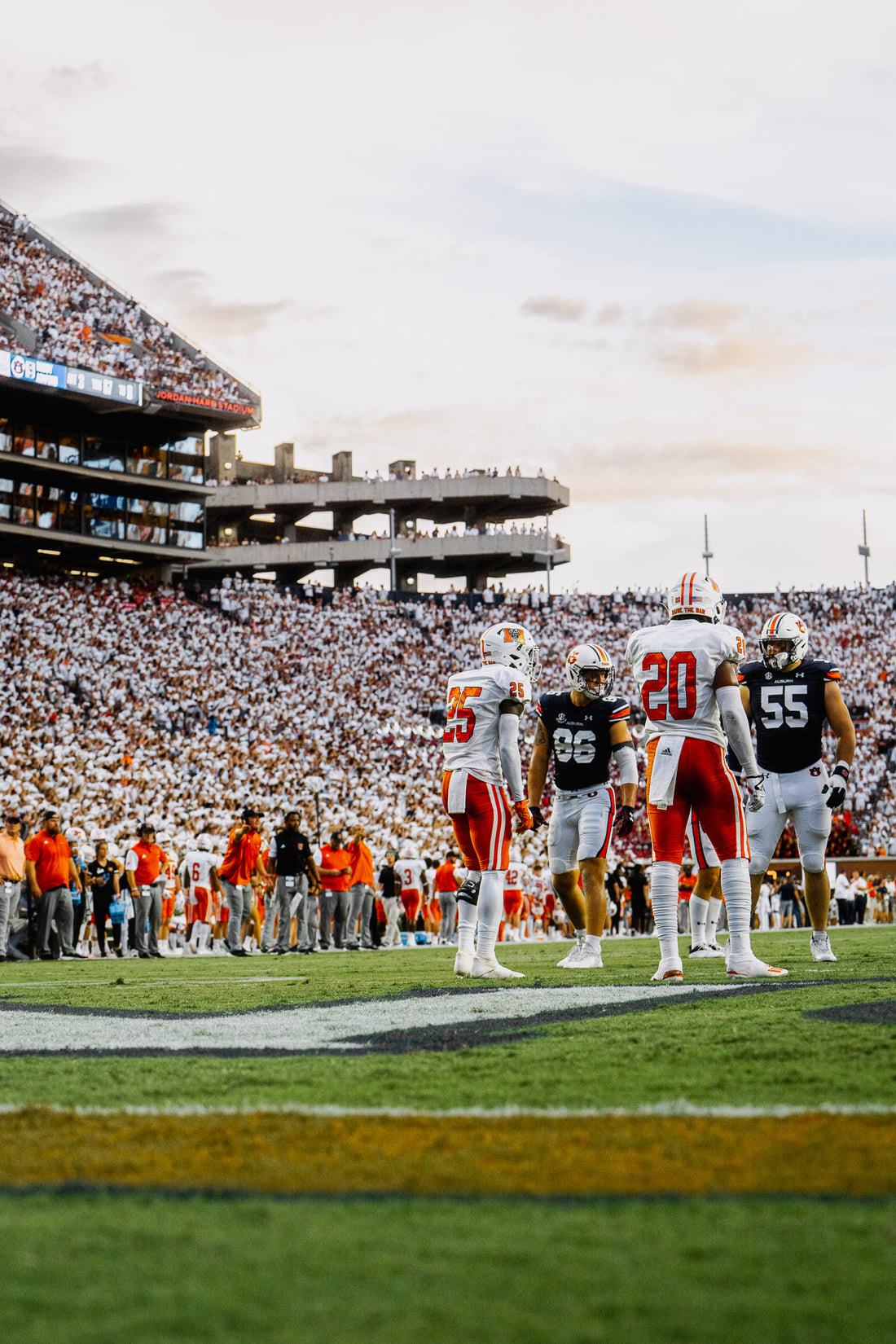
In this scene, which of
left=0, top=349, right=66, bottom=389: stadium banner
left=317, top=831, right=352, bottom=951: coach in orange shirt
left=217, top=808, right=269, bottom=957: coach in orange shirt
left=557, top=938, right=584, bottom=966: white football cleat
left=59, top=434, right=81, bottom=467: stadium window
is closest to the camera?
left=557, top=938, right=584, bottom=966: white football cleat

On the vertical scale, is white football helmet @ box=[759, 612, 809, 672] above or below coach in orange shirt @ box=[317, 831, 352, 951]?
above

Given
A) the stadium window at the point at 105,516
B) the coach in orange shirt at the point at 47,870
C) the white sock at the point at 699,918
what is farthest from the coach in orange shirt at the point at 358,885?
the stadium window at the point at 105,516

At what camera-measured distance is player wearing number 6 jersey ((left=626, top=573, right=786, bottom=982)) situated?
28.5 feet

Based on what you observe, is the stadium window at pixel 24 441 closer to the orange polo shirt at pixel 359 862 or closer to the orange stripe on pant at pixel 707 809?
the orange polo shirt at pixel 359 862

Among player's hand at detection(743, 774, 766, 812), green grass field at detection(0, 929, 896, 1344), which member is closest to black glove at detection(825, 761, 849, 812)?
player's hand at detection(743, 774, 766, 812)

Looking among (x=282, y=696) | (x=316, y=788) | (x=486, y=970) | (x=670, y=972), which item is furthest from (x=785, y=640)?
(x=282, y=696)

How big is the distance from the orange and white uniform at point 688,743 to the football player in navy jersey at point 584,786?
1481mm

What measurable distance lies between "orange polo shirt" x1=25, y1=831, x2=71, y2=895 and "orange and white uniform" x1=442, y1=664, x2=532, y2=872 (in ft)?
28.3

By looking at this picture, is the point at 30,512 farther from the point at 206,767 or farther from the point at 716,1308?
the point at 716,1308

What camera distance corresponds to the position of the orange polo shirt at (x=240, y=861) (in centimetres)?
1812

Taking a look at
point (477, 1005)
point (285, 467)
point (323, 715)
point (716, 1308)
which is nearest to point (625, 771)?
point (477, 1005)

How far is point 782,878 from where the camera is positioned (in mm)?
34125

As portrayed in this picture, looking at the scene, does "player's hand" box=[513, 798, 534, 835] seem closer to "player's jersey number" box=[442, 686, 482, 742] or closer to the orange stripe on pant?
"player's jersey number" box=[442, 686, 482, 742]

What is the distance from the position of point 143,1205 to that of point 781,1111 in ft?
5.36
